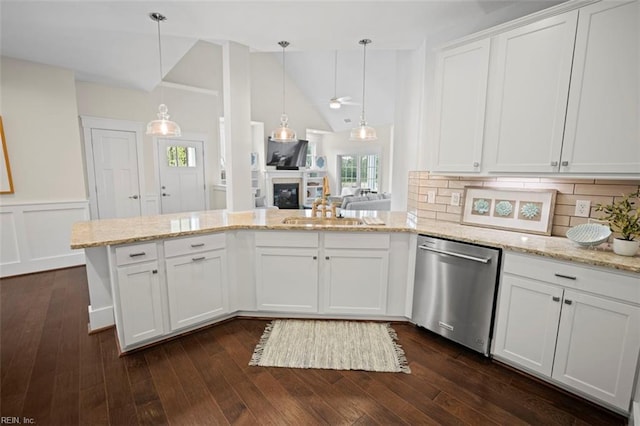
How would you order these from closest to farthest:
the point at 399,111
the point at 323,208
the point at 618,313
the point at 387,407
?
the point at 618,313 → the point at 387,407 → the point at 323,208 → the point at 399,111

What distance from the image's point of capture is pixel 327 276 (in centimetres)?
260

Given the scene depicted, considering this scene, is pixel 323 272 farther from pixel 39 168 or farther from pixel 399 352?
pixel 39 168

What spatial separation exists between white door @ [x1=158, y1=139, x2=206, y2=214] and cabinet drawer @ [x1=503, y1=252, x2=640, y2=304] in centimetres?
575

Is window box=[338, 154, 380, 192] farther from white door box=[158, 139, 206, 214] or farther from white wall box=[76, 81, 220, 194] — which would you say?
white door box=[158, 139, 206, 214]

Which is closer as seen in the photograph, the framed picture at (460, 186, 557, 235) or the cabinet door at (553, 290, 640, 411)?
the cabinet door at (553, 290, 640, 411)

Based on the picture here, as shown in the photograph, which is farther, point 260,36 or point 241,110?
point 241,110

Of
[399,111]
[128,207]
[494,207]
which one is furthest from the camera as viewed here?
[128,207]

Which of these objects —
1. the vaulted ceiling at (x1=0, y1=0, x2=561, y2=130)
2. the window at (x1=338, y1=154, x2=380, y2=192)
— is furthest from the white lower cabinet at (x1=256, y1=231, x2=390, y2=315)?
the window at (x1=338, y1=154, x2=380, y2=192)

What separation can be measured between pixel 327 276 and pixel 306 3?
2.18 metres

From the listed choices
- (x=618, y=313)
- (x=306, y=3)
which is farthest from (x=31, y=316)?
(x=618, y=313)

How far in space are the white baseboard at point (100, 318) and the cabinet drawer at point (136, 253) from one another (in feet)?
2.62

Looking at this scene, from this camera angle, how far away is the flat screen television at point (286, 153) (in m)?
8.46

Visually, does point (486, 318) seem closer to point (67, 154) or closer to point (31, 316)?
point (31, 316)

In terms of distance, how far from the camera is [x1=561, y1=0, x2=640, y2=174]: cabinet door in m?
1.69
